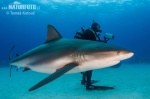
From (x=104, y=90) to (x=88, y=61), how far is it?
4.12 meters

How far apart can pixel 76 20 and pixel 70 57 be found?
→ 8747 centimetres

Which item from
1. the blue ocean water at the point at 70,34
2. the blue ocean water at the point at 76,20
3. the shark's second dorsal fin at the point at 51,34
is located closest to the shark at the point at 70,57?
the shark's second dorsal fin at the point at 51,34

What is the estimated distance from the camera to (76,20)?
295 ft

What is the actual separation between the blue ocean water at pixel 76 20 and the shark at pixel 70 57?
3470cm

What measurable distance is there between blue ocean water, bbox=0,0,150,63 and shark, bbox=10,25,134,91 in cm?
3470

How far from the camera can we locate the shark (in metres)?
3.07

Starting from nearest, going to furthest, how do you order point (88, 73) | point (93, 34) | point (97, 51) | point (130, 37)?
1. point (97, 51)
2. point (93, 34)
3. point (88, 73)
4. point (130, 37)

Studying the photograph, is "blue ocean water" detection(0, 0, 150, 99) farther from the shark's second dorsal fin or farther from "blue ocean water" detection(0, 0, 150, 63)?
the shark's second dorsal fin

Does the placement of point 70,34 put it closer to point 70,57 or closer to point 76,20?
point 76,20

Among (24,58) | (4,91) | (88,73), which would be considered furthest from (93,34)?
(4,91)

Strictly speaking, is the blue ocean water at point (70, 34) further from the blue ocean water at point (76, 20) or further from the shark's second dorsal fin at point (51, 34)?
the shark's second dorsal fin at point (51, 34)

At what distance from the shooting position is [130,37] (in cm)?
9281

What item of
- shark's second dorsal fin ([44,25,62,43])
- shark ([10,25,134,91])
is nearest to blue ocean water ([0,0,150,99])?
shark's second dorsal fin ([44,25,62,43])

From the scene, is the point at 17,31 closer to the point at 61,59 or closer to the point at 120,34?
the point at 120,34
